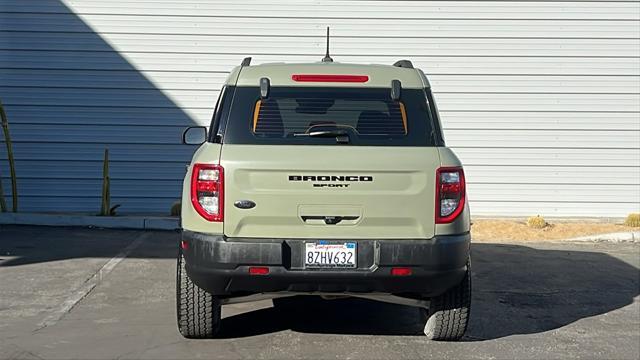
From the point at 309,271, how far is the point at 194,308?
998 mm

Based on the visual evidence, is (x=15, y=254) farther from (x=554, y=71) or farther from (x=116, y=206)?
(x=554, y=71)

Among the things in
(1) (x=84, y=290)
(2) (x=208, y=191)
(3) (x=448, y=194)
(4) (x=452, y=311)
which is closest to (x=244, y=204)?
(2) (x=208, y=191)

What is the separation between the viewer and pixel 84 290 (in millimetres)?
6988

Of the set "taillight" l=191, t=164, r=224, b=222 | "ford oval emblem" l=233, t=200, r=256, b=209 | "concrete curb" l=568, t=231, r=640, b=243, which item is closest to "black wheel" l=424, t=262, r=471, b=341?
"ford oval emblem" l=233, t=200, r=256, b=209

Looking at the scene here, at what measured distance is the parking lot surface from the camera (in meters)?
5.24

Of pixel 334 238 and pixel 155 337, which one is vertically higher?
pixel 334 238

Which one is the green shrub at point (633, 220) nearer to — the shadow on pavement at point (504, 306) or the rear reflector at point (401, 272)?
the shadow on pavement at point (504, 306)

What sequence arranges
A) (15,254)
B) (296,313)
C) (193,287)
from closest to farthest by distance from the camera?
(193,287) < (296,313) < (15,254)

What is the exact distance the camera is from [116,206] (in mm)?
11789

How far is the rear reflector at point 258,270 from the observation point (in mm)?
4691

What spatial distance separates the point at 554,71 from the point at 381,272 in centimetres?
864

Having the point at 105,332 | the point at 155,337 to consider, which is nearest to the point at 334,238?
the point at 155,337

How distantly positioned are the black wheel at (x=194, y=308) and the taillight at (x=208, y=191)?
562mm

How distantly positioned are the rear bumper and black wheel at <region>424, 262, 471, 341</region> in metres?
0.48
